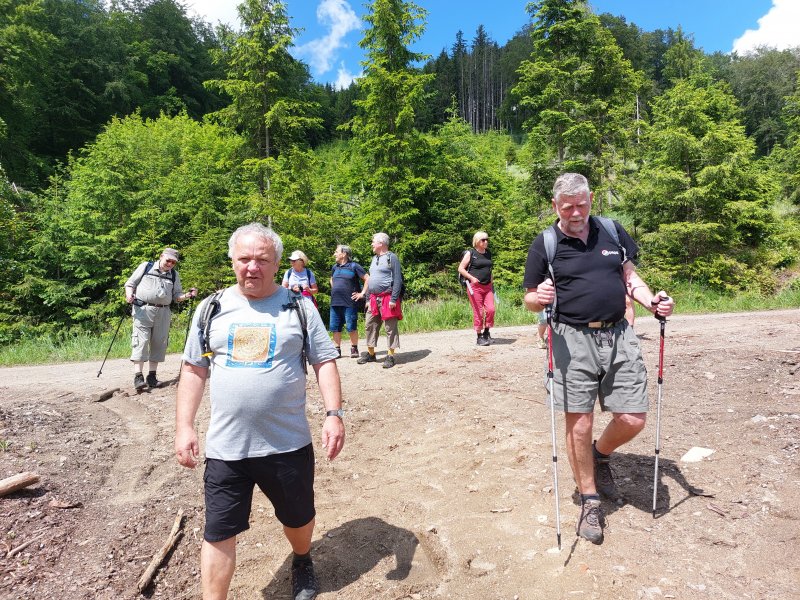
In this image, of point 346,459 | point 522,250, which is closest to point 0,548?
point 346,459

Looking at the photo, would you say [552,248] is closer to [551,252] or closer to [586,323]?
[551,252]

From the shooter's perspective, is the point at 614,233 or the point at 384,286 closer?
the point at 614,233

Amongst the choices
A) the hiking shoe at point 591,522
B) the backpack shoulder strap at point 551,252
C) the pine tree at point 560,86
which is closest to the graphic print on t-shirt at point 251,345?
the backpack shoulder strap at point 551,252

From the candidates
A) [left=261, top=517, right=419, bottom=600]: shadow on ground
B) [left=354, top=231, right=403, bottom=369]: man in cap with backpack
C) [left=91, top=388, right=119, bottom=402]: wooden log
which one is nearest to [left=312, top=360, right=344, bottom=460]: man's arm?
[left=261, top=517, right=419, bottom=600]: shadow on ground

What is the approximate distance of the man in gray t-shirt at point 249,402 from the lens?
8.13ft

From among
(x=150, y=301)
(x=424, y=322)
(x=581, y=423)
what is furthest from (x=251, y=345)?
(x=424, y=322)

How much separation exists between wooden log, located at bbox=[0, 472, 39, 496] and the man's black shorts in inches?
87.2

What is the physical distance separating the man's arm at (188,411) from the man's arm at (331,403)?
64cm

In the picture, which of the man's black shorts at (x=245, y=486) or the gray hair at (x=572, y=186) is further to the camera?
the gray hair at (x=572, y=186)

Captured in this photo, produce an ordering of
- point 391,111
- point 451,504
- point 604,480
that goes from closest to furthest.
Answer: point 604,480 < point 451,504 < point 391,111

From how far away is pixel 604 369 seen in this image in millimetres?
3107

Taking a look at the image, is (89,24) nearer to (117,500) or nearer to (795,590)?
(117,500)

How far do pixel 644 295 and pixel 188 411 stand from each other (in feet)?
9.41

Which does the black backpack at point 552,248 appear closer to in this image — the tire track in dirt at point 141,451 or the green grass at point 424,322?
the tire track in dirt at point 141,451
